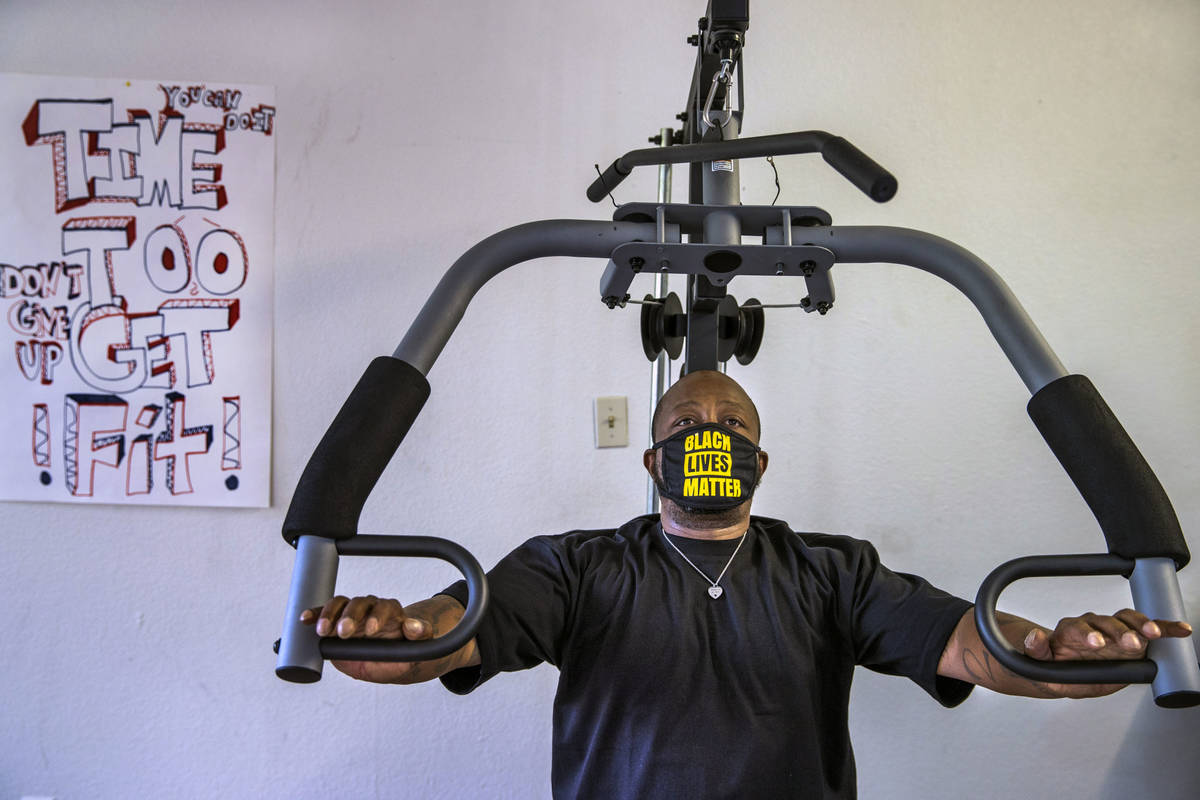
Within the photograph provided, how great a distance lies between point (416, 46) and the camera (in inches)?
65.9

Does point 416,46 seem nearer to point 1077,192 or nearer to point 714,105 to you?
point 714,105

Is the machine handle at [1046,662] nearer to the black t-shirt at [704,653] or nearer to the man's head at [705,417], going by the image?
the black t-shirt at [704,653]

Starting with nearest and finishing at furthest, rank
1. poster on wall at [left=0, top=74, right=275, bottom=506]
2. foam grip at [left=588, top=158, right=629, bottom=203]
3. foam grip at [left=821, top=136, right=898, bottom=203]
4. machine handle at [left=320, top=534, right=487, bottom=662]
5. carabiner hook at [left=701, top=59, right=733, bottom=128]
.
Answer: machine handle at [left=320, top=534, right=487, bottom=662] → foam grip at [left=821, top=136, right=898, bottom=203] → carabiner hook at [left=701, top=59, right=733, bottom=128] → foam grip at [left=588, top=158, right=629, bottom=203] → poster on wall at [left=0, top=74, right=275, bottom=506]

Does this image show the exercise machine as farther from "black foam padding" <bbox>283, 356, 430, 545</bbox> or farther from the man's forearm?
the man's forearm

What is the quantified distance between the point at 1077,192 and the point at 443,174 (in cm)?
132

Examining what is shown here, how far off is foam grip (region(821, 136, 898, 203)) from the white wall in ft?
2.46

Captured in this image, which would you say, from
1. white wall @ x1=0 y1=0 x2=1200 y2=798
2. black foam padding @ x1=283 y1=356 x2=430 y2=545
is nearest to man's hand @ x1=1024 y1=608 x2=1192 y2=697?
black foam padding @ x1=283 y1=356 x2=430 y2=545

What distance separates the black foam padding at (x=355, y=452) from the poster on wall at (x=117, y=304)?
948 millimetres

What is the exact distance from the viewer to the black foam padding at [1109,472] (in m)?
0.77

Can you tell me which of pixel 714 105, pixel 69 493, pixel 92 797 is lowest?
pixel 92 797

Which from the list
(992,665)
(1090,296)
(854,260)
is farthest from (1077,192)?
(992,665)

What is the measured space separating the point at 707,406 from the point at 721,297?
0.52 ft

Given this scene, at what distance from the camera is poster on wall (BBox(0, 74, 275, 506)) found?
5.35 ft

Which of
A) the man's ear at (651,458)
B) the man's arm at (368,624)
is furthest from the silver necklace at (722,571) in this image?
the man's arm at (368,624)
